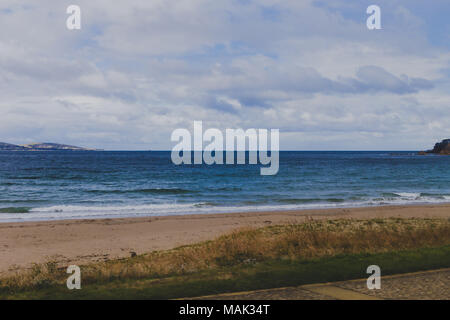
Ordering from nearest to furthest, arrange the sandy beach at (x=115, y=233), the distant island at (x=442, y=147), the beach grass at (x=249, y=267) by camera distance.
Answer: the beach grass at (x=249, y=267) → the sandy beach at (x=115, y=233) → the distant island at (x=442, y=147)

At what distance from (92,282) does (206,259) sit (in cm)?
284

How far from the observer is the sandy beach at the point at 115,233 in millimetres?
14758

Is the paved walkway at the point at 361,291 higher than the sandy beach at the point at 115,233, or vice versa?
the paved walkway at the point at 361,291

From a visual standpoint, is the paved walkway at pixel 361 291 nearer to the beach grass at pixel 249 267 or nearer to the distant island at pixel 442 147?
the beach grass at pixel 249 267

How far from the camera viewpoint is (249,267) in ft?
30.5

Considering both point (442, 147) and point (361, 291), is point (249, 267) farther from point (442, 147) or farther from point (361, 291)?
point (442, 147)

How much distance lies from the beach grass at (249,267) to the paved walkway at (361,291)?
0.31 meters

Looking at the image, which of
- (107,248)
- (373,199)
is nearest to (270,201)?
(373,199)

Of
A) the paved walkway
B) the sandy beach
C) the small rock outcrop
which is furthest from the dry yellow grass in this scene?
the small rock outcrop

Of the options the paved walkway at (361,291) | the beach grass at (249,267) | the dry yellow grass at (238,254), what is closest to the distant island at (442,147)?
the dry yellow grass at (238,254)

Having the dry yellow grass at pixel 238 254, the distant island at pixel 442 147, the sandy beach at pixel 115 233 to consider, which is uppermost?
the distant island at pixel 442 147

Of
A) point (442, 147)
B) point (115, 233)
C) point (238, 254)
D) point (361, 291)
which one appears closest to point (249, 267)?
point (238, 254)

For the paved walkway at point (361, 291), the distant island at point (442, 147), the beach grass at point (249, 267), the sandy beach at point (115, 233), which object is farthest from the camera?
the distant island at point (442, 147)
